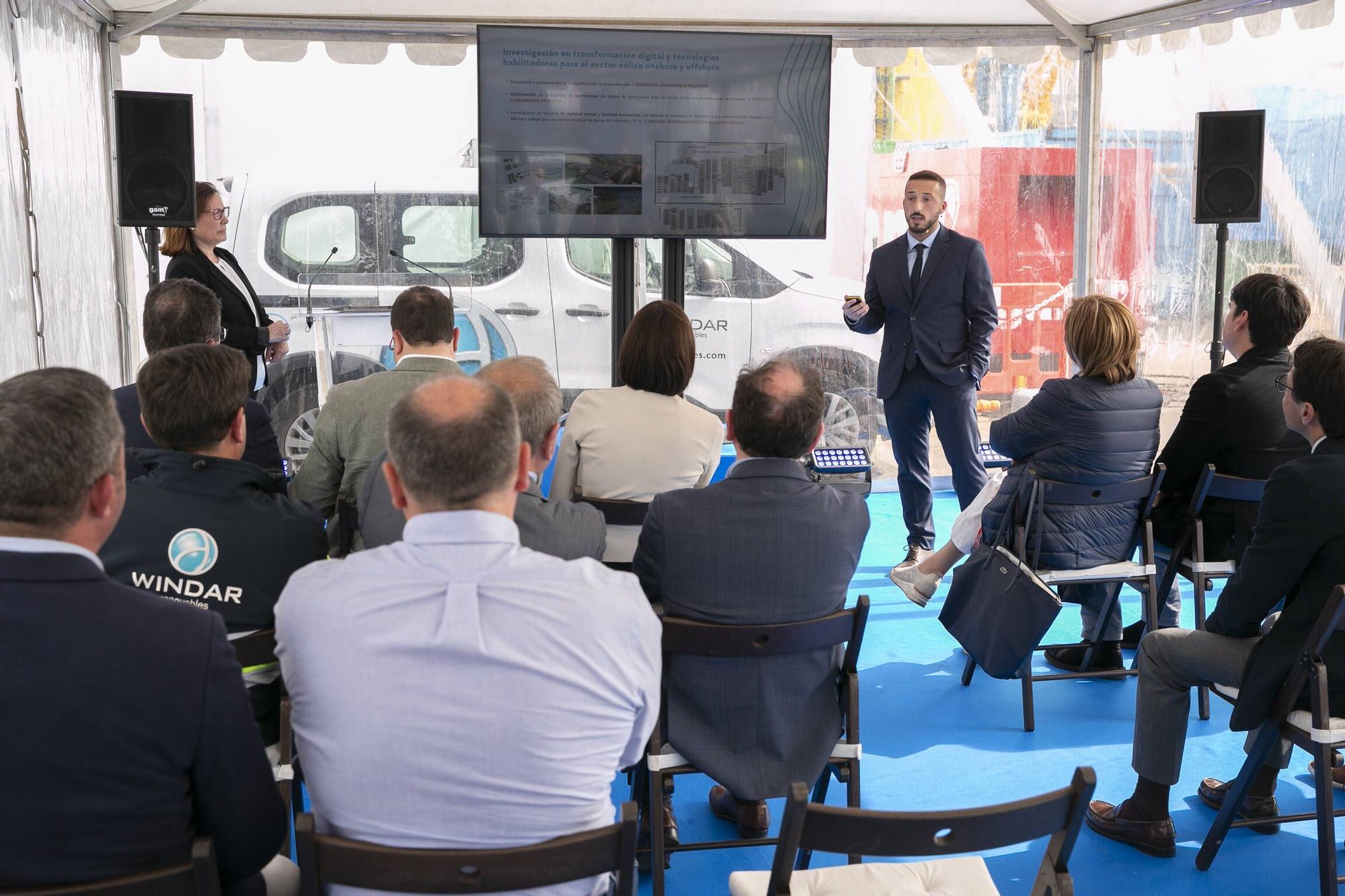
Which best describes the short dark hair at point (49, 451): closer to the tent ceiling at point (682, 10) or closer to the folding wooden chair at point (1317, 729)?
the folding wooden chair at point (1317, 729)

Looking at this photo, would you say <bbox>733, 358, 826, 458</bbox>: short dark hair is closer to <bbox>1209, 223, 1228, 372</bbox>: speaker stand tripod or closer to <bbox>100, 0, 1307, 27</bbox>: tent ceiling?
<bbox>1209, 223, 1228, 372</bbox>: speaker stand tripod

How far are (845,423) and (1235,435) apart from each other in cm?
313

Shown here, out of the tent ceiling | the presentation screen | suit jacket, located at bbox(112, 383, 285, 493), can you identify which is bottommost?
suit jacket, located at bbox(112, 383, 285, 493)

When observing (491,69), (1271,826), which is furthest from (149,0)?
(1271,826)

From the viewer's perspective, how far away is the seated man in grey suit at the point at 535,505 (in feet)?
7.75

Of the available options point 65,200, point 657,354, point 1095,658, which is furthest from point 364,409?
point 1095,658

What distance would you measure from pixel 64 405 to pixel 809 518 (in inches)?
54.1

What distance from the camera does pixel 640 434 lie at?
Answer: 10.00 feet

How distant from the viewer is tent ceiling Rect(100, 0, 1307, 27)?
5.53 metres

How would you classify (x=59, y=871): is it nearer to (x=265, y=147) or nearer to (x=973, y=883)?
(x=973, y=883)

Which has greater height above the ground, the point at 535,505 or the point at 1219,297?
the point at 1219,297

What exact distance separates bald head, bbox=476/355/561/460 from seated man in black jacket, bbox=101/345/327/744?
47 centimetres

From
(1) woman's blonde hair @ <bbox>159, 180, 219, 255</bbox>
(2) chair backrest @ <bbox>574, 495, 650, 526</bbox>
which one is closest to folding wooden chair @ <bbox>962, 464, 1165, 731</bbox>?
(2) chair backrest @ <bbox>574, 495, 650, 526</bbox>

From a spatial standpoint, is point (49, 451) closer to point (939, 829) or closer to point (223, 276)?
point (939, 829)
